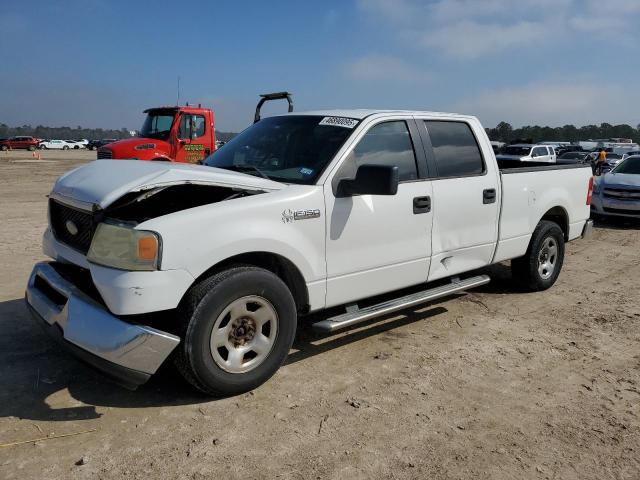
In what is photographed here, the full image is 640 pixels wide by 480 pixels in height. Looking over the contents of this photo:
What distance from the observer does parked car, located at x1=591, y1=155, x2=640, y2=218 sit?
37.8 feet

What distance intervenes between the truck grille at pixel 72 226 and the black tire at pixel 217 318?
2.83 feet

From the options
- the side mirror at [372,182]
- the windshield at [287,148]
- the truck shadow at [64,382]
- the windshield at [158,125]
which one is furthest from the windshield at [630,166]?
the side mirror at [372,182]

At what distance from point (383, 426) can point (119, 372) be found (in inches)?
61.6

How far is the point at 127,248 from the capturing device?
315 centimetres

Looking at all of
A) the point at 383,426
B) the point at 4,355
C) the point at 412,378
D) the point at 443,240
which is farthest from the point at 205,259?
the point at 443,240

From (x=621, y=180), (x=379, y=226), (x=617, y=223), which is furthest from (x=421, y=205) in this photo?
(x=617, y=223)

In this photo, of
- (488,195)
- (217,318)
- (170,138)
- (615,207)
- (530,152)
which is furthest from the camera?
(530,152)

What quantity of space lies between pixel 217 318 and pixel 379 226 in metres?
1.51

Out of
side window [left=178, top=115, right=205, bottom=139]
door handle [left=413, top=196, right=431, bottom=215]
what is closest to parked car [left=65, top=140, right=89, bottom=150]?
Result: side window [left=178, top=115, right=205, bottom=139]

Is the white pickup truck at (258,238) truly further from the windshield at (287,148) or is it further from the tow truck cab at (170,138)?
the tow truck cab at (170,138)

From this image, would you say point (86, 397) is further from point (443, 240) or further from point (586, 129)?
point (586, 129)

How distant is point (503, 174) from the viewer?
545 centimetres

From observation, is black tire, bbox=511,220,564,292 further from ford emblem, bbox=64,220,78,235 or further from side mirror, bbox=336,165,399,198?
→ ford emblem, bbox=64,220,78,235

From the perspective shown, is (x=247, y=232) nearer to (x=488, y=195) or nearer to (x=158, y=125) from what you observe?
(x=488, y=195)
